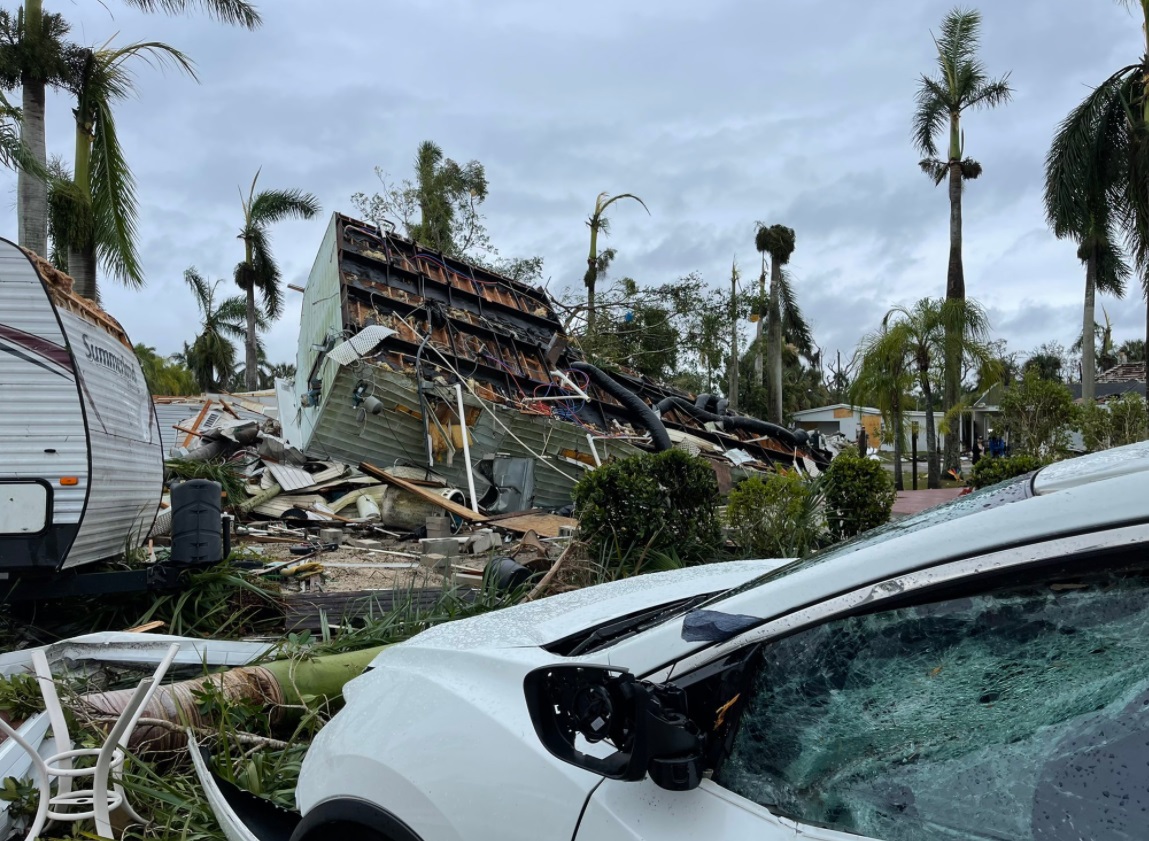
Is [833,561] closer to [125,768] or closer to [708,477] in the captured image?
[125,768]

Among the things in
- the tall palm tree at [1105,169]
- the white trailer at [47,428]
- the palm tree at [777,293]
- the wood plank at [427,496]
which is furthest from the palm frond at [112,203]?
the palm tree at [777,293]

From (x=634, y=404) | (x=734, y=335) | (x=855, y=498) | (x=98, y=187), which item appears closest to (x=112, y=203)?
(x=98, y=187)

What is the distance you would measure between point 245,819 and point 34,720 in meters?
1.56

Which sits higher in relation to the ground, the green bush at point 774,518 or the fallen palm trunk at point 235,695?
the green bush at point 774,518

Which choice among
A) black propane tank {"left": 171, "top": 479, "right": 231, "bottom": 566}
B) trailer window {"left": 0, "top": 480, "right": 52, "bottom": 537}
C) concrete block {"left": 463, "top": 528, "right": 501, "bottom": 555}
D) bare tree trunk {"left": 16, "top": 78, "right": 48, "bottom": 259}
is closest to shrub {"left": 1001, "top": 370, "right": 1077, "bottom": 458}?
concrete block {"left": 463, "top": 528, "right": 501, "bottom": 555}

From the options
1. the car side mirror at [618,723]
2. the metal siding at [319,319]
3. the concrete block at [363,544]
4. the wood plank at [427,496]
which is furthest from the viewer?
the metal siding at [319,319]

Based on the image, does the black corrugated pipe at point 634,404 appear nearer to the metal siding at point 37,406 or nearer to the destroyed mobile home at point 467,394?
the destroyed mobile home at point 467,394

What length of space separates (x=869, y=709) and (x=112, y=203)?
15687 millimetres

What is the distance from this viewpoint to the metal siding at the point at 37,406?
4.78 m

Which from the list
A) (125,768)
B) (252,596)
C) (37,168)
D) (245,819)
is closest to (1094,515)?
(245,819)

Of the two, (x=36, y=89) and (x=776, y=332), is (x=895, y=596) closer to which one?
(x=36, y=89)

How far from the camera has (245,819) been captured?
2.48m

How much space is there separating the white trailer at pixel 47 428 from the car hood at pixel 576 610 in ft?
11.2

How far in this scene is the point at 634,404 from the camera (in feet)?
45.8
